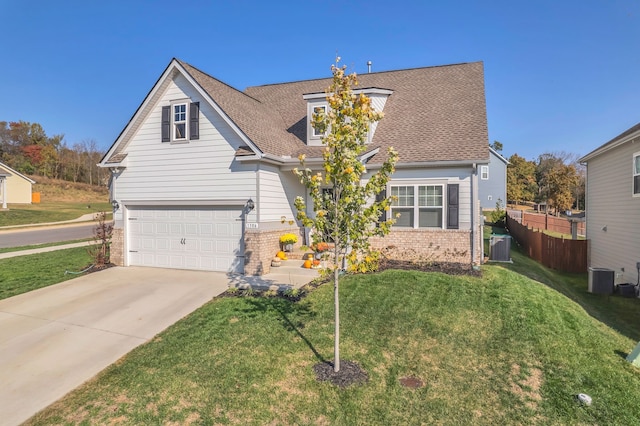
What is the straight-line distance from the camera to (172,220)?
12.4 metres

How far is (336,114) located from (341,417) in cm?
422

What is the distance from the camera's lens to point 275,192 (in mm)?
12117

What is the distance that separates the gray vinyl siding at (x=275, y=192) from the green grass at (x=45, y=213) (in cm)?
2984

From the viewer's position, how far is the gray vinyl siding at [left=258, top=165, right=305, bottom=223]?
1134cm

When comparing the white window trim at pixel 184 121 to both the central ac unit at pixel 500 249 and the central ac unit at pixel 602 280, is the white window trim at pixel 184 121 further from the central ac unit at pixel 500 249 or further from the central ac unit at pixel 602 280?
the central ac unit at pixel 602 280

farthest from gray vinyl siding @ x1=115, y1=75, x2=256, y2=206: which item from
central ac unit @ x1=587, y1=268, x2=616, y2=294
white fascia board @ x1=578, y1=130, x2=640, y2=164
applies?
white fascia board @ x1=578, y1=130, x2=640, y2=164

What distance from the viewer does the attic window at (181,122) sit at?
38.9 feet

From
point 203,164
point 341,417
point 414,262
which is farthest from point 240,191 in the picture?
point 341,417

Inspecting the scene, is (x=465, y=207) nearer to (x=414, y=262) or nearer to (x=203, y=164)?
(x=414, y=262)

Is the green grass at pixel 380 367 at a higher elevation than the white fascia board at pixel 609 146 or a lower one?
lower

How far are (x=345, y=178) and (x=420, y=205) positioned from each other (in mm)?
7575

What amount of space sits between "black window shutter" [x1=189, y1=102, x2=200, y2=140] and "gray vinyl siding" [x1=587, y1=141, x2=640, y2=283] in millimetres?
14275

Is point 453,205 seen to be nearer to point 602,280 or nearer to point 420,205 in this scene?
point 420,205

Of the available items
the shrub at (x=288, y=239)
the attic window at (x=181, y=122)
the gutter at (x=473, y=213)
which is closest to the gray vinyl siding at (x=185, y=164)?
the attic window at (x=181, y=122)
